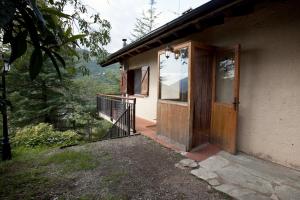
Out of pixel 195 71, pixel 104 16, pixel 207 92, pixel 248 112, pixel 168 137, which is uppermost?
pixel 104 16

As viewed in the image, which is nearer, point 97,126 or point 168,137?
point 168,137

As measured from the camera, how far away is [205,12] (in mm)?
3264

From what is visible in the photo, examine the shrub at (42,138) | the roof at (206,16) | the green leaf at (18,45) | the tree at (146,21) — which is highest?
the tree at (146,21)

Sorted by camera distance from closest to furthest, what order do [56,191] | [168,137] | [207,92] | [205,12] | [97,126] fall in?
1. [56,191]
2. [205,12]
3. [207,92]
4. [168,137]
5. [97,126]

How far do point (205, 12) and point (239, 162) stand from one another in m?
2.60

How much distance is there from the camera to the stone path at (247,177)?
249 cm

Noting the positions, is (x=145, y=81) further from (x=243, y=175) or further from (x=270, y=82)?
(x=243, y=175)

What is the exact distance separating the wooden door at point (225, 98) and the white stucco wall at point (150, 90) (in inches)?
114

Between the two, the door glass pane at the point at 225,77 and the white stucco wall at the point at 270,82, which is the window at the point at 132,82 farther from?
the white stucco wall at the point at 270,82

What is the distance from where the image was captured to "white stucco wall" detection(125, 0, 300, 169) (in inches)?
120

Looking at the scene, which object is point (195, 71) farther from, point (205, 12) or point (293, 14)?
point (293, 14)

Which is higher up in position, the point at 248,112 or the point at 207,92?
the point at 207,92

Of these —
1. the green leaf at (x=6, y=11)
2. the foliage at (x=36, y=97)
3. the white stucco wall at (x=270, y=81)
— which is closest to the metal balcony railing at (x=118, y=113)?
the foliage at (x=36, y=97)

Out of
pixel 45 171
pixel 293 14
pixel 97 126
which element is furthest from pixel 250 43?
pixel 97 126
